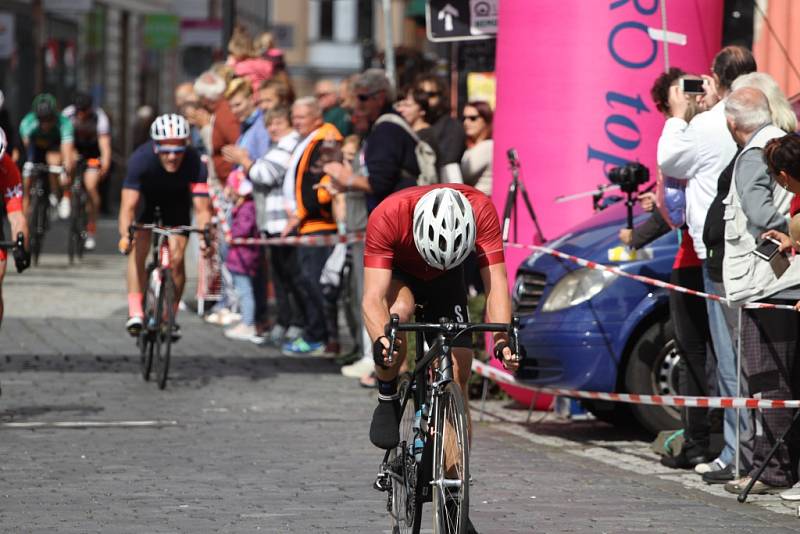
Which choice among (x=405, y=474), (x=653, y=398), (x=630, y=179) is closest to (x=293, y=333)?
(x=630, y=179)

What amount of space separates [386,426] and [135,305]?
21.5ft

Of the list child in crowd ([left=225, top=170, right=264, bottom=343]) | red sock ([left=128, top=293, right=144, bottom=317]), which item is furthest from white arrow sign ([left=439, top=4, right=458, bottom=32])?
red sock ([left=128, top=293, right=144, bottom=317])

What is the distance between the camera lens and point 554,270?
36.5ft

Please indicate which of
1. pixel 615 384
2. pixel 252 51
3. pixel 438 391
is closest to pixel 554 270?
pixel 615 384

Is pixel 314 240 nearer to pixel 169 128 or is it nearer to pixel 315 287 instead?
pixel 315 287

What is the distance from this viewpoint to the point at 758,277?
29.2 feet

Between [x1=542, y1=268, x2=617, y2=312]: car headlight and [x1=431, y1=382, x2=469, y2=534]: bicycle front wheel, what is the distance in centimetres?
377

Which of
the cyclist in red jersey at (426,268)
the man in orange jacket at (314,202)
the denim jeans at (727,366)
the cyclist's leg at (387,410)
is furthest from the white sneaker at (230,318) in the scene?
the cyclist's leg at (387,410)

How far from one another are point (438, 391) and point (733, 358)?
2804 mm

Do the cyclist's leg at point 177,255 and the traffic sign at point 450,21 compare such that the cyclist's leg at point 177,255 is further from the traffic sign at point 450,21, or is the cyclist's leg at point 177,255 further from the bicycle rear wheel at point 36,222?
the bicycle rear wheel at point 36,222

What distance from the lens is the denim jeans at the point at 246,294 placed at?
16234mm

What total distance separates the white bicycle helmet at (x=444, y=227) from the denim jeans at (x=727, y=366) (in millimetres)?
2675

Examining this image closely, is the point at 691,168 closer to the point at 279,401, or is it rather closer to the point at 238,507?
the point at 238,507

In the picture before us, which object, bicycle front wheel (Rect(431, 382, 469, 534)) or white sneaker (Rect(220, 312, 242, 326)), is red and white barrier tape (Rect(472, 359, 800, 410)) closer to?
bicycle front wheel (Rect(431, 382, 469, 534))
